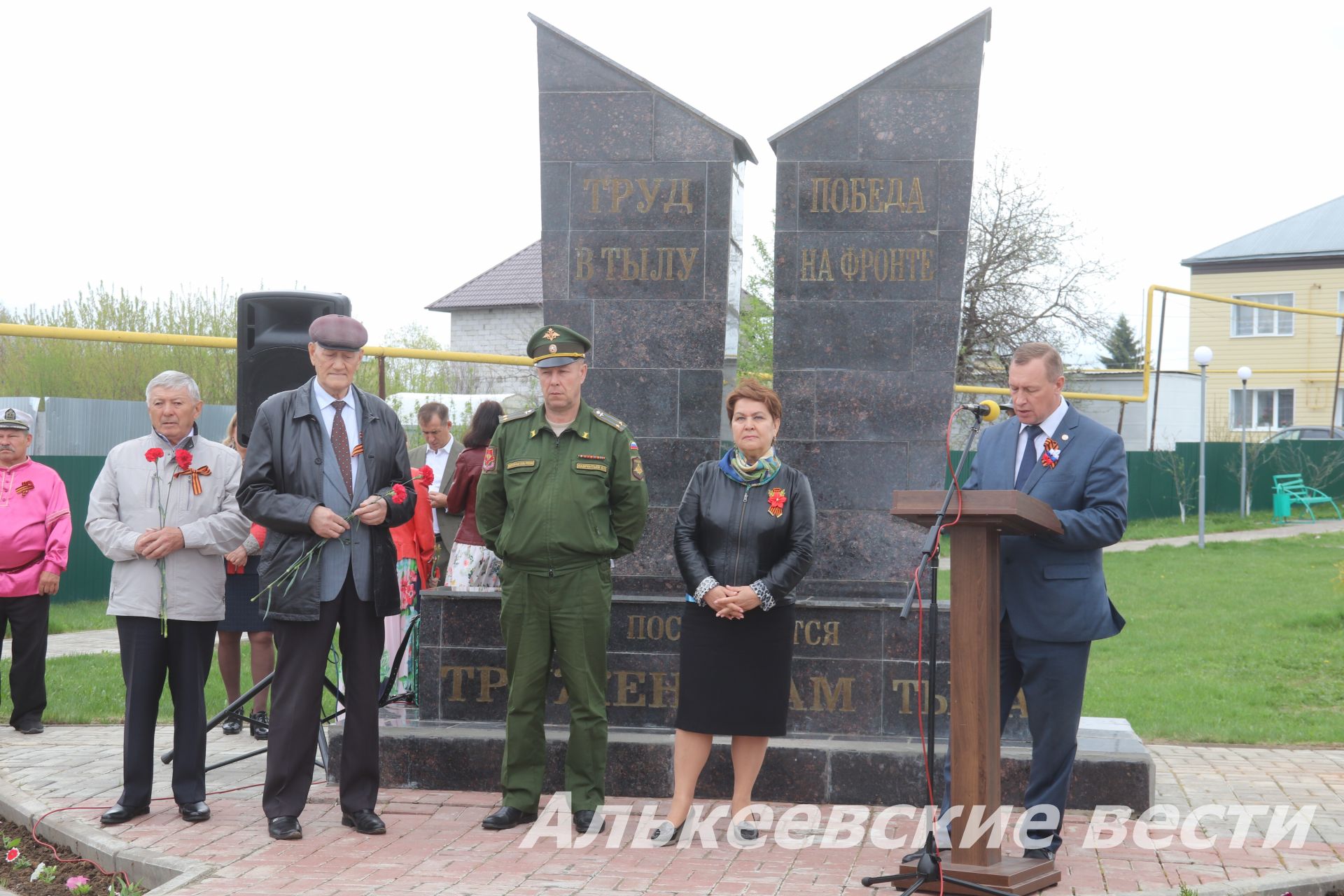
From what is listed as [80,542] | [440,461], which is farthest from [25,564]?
[80,542]

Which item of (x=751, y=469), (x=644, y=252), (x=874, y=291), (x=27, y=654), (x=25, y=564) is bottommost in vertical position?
(x=27, y=654)

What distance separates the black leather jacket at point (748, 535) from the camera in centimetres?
576

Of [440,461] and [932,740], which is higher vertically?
[440,461]

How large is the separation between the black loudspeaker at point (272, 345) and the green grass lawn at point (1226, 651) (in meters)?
5.64

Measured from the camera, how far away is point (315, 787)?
676 centimetres

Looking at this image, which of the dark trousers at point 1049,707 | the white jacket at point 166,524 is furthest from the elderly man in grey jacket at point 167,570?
the dark trousers at point 1049,707

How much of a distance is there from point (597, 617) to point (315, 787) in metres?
1.85

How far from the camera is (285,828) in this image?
227 inches

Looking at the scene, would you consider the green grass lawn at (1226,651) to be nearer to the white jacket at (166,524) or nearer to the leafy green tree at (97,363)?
the white jacket at (166,524)

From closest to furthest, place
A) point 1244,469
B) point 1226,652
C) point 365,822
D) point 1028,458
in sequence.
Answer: point 1028,458 < point 365,822 < point 1226,652 < point 1244,469

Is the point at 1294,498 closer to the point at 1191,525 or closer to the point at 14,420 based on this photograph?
the point at 1191,525

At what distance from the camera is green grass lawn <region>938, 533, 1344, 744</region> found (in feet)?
29.3

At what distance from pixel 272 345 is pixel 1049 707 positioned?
4886 millimetres

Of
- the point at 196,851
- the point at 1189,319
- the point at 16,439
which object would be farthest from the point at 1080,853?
the point at 1189,319
